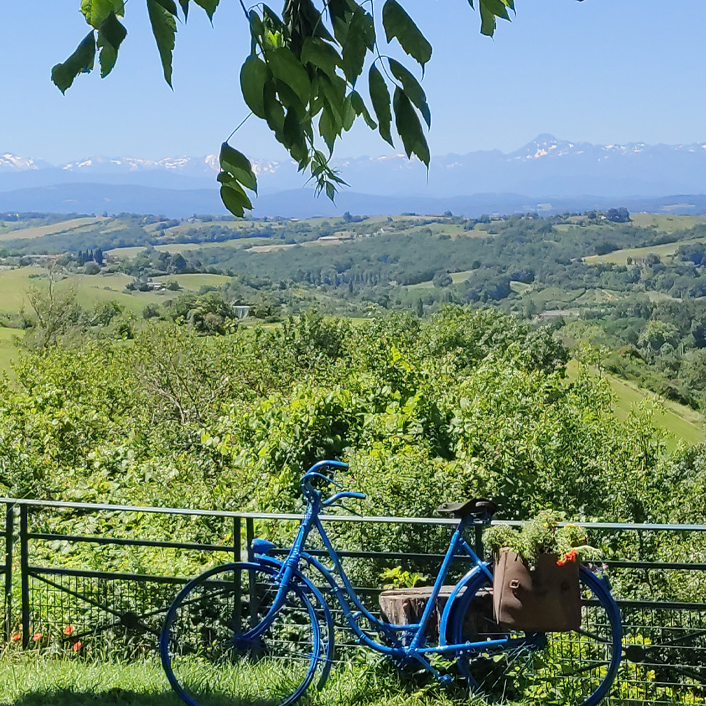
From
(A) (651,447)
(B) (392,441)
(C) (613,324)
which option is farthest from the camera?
(C) (613,324)

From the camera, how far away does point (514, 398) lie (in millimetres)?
13750

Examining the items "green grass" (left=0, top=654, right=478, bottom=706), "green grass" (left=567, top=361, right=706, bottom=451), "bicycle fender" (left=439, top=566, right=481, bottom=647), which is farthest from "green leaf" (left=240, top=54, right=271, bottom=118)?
"green grass" (left=567, top=361, right=706, bottom=451)

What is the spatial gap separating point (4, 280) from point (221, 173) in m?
83.2

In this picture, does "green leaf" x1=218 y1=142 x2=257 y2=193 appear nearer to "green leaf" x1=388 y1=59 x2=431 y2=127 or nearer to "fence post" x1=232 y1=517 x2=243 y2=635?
"green leaf" x1=388 y1=59 x2=431 y2=127

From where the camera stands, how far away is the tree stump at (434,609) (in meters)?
3.55

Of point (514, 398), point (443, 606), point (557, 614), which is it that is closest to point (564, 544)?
point (557, 614)

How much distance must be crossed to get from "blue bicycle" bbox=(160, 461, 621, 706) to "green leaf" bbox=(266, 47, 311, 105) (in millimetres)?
2129

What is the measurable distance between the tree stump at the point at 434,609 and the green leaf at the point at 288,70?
2497mm

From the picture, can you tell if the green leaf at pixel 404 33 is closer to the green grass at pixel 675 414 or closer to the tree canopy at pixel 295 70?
the tree canopy at pixel 295 70

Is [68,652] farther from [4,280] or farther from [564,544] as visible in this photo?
[4,280]

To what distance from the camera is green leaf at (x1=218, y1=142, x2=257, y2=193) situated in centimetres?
166

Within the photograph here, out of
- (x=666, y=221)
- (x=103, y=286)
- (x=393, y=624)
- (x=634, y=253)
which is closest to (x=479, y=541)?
(x=393, y=624)

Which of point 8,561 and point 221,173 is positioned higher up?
point 221,173

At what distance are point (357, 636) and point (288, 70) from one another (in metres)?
2.77
